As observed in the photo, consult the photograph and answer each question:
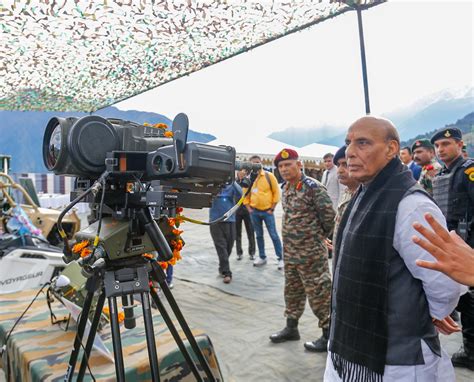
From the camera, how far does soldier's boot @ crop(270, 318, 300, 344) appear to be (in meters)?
3.23

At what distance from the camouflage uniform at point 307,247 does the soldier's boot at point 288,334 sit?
6 centimetres

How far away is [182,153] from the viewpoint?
1.19 m

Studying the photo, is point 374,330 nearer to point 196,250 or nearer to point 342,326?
point 342,326

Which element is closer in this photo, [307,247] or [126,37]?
[307,247]

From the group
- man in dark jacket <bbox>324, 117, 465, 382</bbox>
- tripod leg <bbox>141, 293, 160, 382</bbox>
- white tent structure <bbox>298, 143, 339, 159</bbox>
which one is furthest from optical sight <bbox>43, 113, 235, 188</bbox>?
white tent structure <bbox>298, 143, 339, 159</bbox>

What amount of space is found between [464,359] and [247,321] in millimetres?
1845

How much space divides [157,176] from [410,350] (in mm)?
1114

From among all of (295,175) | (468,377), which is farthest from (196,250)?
(468,377)

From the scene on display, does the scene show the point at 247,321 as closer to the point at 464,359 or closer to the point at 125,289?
the point at 464,359

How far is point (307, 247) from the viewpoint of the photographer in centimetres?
307

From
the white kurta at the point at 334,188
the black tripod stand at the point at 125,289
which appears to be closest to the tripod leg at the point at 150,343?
the black tripod stand at the point at 125,289

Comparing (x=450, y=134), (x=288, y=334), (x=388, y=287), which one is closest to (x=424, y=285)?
(x=388, y=287)

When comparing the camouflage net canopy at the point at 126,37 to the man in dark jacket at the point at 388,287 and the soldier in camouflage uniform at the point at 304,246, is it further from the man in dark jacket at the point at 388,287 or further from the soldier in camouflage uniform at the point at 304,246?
the man in dark jacket at the point at 388,287

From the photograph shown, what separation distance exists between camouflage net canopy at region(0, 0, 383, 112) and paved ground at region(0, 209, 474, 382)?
3161 millimetres
